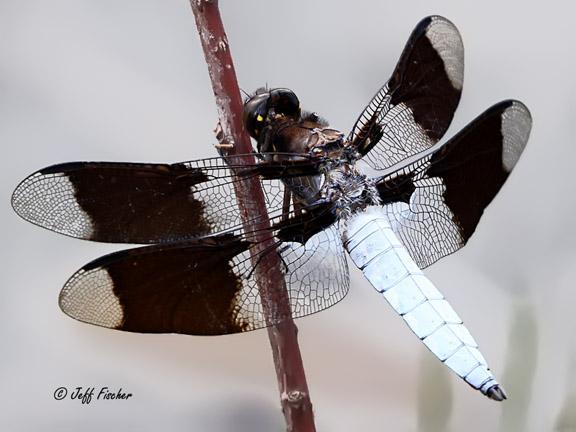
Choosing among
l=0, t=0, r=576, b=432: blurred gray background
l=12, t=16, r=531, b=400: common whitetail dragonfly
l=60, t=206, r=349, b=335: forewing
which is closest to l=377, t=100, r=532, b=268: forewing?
l=12, t=16, r=531, b=400: common whitetail dragonfly

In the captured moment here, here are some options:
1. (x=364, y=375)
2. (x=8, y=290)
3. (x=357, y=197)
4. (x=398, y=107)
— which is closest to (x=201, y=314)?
(x=357, y=197)

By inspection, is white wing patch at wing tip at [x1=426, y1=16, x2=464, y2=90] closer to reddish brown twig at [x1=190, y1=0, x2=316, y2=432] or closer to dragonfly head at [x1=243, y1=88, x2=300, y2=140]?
dragonfly head at [x1=243, y1=88, x2=300, y2=140]

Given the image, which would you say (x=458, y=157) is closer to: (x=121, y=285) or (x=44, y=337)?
(x=121, y=285)

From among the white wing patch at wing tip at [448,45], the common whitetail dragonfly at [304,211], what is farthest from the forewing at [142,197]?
the white wing patch at wing tip at [448,45]

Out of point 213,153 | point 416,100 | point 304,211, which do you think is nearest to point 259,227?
point 304,211

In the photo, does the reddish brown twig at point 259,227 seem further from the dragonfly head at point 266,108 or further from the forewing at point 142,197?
the dragonfly head at point 266,108

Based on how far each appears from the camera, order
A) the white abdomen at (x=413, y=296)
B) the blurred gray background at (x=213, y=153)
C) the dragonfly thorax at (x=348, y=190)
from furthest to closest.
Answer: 1. the blurred gray background at (x=213, y=153)
2. the dragonfly thorax at (x=348, y=190)
3. the white abdomen at (x=413, y=296)
